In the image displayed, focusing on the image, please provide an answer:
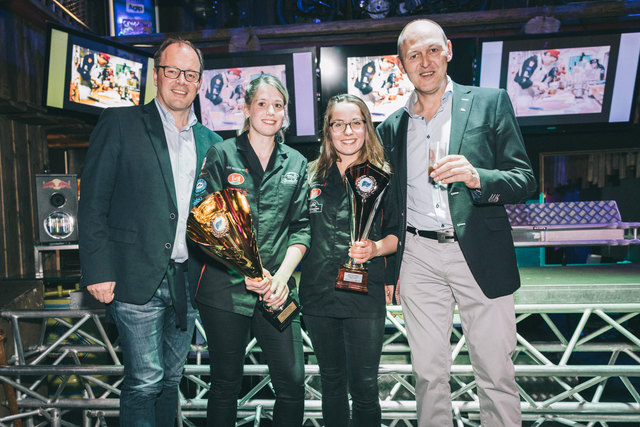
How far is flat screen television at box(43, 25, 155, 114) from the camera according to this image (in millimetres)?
3590

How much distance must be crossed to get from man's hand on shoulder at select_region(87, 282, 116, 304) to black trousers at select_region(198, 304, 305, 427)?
0.41 metres

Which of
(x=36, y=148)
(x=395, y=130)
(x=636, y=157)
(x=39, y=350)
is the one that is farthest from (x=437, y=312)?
(x=36, y=148)

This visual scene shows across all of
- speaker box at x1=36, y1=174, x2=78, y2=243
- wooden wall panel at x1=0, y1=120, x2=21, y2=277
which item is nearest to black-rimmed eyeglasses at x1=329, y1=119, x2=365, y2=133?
speaker box at x1=36, y1=174, x2=78, y2=243

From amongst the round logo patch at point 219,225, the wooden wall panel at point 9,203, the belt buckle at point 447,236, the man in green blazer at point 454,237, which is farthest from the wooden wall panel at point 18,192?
the belt buckle at point 447,236

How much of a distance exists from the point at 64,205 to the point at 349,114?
336 cm

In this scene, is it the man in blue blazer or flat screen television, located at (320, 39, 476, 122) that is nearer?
the man in blue blazer

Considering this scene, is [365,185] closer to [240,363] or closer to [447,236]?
[447,236]

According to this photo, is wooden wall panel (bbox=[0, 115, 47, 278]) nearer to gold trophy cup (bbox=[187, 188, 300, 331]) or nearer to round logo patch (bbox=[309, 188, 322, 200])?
gold trophy cup (bbox=[187, 188, 300, 331])

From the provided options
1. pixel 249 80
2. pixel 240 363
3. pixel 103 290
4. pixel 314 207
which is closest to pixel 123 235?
pixel 103 290

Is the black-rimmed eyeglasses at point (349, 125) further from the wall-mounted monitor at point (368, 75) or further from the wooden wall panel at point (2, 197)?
the wooden wall panel at point (2, 197)

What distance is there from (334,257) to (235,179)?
0.58m

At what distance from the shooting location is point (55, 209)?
3928 millimetres

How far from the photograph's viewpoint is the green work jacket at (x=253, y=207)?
1721 millimetres

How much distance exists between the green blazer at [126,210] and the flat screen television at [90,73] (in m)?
2.35
